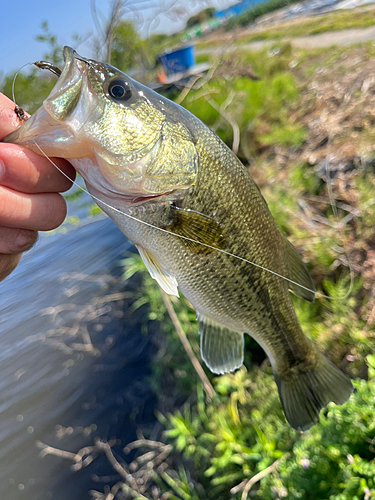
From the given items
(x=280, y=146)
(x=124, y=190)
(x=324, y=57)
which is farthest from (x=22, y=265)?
(x=324, y=57)

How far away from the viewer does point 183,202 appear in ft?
4.81

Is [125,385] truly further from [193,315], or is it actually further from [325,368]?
[325,368]

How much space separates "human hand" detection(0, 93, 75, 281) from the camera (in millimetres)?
1127

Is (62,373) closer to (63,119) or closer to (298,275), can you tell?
→ (298,275)

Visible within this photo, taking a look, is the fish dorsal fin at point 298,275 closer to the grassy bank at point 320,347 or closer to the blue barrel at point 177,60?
the grassy bank at point 320,347

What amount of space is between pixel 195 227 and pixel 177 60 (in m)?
6.95

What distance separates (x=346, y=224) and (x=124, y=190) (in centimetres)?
341

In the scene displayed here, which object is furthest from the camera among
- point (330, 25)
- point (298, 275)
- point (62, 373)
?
point (330, 25)

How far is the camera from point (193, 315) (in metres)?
4.18

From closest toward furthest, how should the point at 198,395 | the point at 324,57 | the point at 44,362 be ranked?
1. the point at 198,395
2. the point at 44,362
3. the point at 324,57

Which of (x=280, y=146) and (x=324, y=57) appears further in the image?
(x=324, y=57)

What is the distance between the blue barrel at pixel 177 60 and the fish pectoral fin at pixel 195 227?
620cm

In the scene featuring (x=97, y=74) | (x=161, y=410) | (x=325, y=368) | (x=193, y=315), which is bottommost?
(x=161, y=410)

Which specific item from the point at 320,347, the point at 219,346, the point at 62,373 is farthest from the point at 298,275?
the point at 62,373
